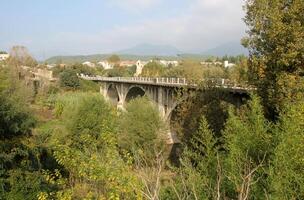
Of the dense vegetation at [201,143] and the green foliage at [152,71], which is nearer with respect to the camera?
the dense vegetation at [201,143]

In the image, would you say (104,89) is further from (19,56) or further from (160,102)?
(160,102)

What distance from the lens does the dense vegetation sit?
750 centimetres

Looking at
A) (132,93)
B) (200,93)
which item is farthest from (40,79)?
(200,93)

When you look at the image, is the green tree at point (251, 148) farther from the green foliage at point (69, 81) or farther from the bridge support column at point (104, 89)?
the green foliage at point (69, 81)

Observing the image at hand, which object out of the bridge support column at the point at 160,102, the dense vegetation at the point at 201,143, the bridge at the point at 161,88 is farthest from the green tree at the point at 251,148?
the bridge support column at the point at 160,102

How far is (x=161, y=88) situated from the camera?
39031mm

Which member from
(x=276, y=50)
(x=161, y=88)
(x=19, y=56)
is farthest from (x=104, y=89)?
(x=276, y=50)

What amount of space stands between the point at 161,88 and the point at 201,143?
791 inches

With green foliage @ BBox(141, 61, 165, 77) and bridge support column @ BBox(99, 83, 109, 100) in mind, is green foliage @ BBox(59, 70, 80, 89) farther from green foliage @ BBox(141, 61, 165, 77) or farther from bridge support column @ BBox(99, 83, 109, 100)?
green foliage @ BBox(141, 61, 165, 77)

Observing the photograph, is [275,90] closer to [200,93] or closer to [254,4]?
[254,4]

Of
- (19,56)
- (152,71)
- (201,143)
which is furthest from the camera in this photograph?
(152,71)

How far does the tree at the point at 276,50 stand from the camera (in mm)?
14867

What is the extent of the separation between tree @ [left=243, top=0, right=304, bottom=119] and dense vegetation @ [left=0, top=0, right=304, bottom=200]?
41 mm

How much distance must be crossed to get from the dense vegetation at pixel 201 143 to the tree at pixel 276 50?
0.04 metres
